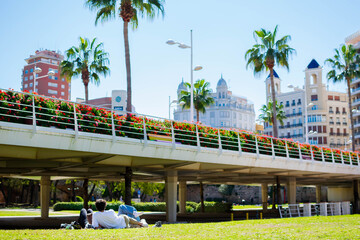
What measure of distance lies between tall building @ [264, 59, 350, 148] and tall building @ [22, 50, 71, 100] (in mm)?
69735

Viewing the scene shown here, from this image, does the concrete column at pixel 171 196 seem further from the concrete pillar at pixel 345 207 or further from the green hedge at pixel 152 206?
the green hedge at pixel 152 206

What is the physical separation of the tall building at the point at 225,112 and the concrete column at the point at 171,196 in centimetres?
13461

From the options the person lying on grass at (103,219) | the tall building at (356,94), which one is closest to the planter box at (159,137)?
the person lying on grass at (103,219)

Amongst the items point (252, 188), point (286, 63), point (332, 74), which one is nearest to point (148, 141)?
point (286, 63)

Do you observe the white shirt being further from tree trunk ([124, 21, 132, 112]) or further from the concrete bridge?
tree trunk ([124, 21, 132, 112])

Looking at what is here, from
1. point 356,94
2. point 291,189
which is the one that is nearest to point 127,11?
point 291,189

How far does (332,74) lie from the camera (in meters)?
58.1

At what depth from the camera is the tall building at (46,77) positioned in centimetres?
13975

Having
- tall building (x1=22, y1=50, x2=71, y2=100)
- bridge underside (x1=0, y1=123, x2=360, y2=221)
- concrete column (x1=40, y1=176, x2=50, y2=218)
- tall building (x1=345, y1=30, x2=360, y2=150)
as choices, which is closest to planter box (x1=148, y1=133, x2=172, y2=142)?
bridge underside (x1=0, y1=123, x2=360, y2=221)

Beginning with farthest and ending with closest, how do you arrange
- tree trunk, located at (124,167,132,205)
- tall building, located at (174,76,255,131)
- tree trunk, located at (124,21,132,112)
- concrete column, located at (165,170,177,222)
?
tall building, located at (174,76,255,131) < tree trunk, located at (124,21,132,112) < concrete column, located at (165,170,177,222) < tree trunk, located at (124,167,132,205)

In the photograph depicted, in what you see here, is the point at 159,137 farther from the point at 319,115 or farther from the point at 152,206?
the point at 319,115

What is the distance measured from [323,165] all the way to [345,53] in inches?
1070

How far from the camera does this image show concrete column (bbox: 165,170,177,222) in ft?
91.2

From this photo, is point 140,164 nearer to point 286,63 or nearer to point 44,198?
point 44,198
